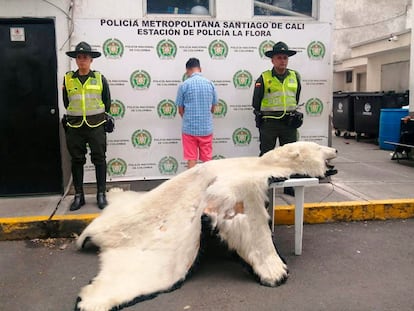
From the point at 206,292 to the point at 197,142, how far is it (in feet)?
9.26

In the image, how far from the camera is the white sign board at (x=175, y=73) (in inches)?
250

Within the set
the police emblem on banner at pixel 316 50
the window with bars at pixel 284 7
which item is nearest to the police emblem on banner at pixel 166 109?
the window with bars at pixel 284 7

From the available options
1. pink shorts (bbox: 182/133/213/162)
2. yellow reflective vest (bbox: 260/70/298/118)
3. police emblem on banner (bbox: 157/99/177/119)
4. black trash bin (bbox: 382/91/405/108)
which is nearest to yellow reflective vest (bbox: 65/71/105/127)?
police emblem on banner (bbox: 157/99/177/119)

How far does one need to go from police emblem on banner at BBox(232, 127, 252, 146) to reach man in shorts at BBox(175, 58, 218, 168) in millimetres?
580

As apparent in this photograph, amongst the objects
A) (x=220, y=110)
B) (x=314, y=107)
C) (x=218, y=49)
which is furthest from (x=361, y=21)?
(x=220, y=110)

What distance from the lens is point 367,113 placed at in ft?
43.0

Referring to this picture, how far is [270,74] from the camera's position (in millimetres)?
6102

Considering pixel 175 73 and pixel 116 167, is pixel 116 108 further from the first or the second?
pixel 175 73

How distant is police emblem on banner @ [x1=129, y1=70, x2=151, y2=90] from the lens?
6438 mm

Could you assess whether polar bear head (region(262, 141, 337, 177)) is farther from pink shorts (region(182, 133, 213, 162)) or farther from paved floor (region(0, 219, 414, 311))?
pink shorts (region(182, 133, 213, 162))

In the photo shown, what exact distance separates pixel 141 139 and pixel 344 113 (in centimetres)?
926

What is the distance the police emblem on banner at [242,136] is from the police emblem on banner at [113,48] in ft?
6.55

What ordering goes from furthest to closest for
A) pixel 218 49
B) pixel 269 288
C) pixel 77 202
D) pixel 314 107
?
1. pixel 314 107
2. pixel 218 49
3. pixel 77 202
4. pixel 269 288

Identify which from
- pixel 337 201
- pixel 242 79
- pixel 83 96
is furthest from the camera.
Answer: pixel 242 79
